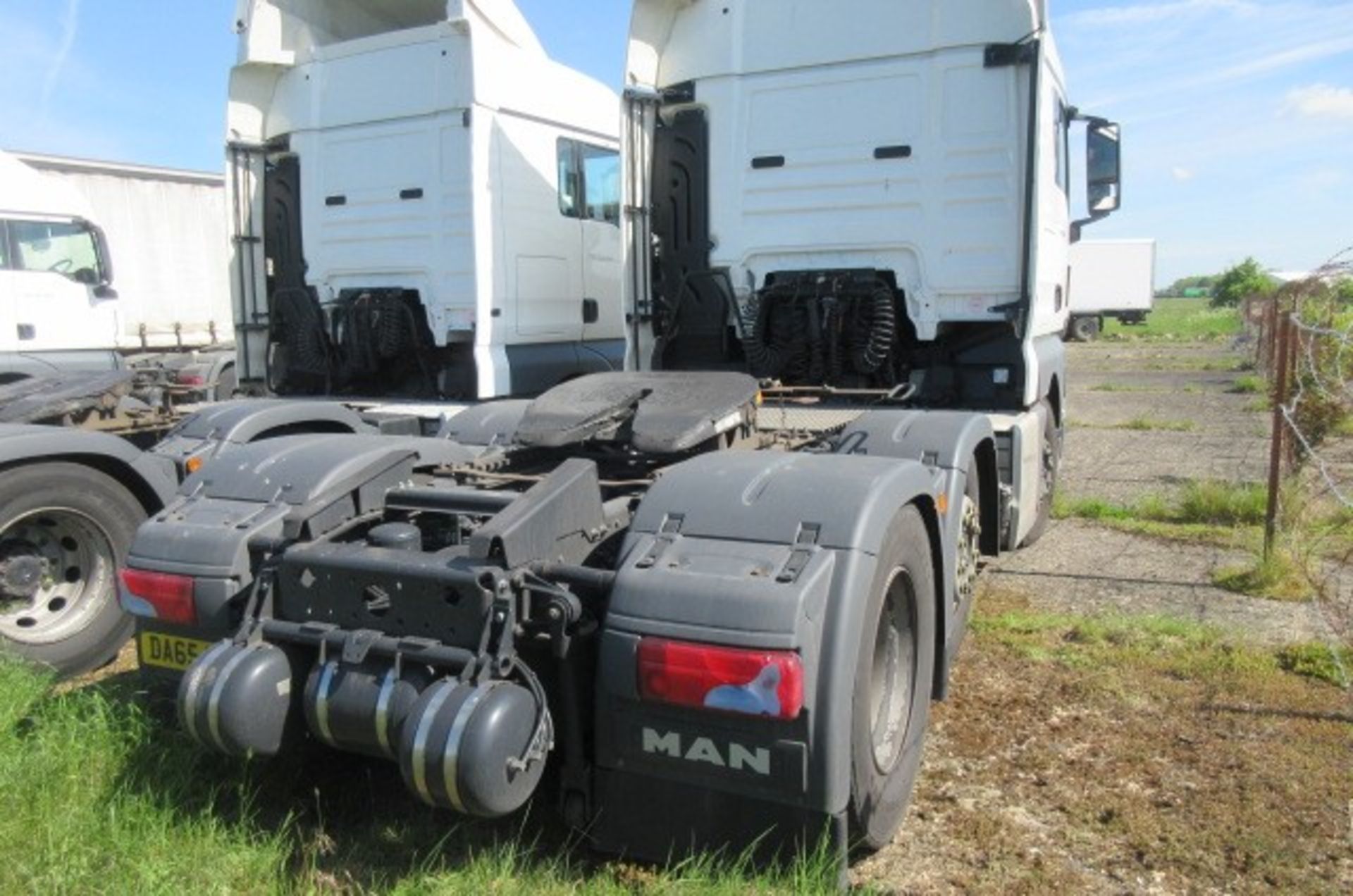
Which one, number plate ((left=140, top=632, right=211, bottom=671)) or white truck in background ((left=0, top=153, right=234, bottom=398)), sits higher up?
white truck in background ((left=0, top=153, right=234, bottom=398))

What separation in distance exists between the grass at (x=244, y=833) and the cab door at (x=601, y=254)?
17.4 ft

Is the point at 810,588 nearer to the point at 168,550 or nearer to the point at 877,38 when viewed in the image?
the point at 168,550

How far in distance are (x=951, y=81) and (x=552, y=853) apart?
15.4 ft

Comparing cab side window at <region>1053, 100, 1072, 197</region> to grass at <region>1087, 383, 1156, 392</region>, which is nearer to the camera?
cab side window at <region>1053, 100, 1072, 197</region>

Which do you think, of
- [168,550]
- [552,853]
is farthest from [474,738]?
[168,550]

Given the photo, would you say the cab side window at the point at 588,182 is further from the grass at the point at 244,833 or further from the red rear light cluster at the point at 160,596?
the grass at the point at 244,833

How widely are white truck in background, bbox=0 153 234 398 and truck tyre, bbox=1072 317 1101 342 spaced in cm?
3332

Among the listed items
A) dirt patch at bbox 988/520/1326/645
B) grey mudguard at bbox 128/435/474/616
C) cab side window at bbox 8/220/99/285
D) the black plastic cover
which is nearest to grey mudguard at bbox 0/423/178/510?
grey mudguard at bbox 128/435/474/616

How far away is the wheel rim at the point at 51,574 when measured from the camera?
4.45 metres

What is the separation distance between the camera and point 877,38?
599 cm

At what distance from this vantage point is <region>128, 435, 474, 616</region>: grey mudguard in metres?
3.12

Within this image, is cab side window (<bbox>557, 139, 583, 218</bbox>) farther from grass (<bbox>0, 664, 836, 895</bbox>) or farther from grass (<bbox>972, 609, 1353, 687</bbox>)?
grass (<bbox>0, 664, 836, 895</bbox>)

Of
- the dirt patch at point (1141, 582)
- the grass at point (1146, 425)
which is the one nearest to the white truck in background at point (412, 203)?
the dirt patch at point (1141, 582)

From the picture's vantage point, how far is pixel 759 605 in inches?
94.5
